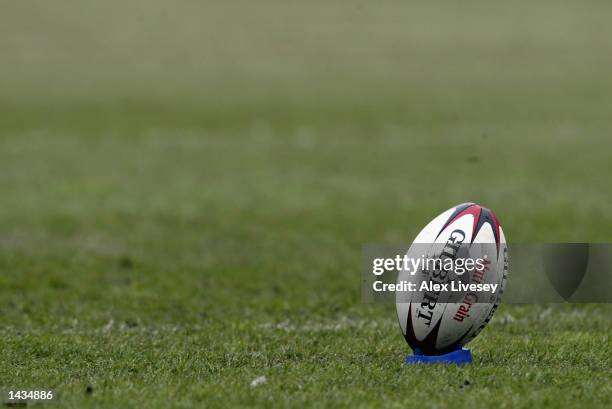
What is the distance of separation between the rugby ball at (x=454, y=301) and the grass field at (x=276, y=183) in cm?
43

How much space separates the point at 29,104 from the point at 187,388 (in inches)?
1447

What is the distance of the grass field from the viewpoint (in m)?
9.99

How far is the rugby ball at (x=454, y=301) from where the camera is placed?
32.3ft

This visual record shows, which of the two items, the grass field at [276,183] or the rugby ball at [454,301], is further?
the grass field at [276,183]

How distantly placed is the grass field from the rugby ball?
425mm

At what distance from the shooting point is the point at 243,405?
27.7ft

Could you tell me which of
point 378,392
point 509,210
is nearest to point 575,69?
point 509,210

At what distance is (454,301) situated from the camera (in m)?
9.86

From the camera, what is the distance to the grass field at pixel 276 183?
9992 millimetres

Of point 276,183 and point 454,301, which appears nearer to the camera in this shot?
point 454,301

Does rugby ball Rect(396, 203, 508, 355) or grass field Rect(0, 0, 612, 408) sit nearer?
rugby ball Rect(396, 203, 508, 355)

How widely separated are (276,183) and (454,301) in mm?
18795

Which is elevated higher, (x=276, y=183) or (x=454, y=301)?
(x=276, y=183)

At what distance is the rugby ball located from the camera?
985cm
